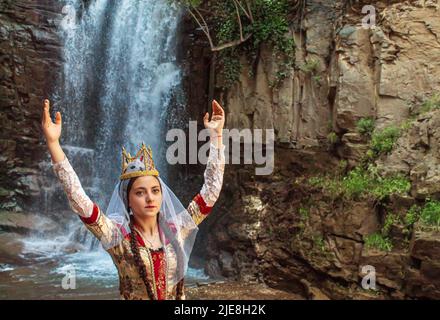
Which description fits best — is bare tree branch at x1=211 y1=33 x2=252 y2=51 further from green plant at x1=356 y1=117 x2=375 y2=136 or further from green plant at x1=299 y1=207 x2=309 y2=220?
green plant at x1=299 y1=207 x2=309 y2=220

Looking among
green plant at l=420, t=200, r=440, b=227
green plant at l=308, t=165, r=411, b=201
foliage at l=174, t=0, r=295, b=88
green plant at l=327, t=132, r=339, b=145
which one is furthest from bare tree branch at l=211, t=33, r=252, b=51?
green plant at l=420, t=200, r=440, b=227

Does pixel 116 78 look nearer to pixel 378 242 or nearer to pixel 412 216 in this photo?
pixel 378 242

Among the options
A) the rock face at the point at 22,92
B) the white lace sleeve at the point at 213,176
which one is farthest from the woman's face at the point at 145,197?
the rock face at the point at 22,92

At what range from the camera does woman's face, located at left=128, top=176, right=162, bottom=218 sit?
2217 mm

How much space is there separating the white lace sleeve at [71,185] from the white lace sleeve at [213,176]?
2.10 ft

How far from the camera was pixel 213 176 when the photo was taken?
2373 millimetres

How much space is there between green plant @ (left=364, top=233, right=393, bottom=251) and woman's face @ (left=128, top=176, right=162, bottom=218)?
5408 millimetres

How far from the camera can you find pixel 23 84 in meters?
12.9

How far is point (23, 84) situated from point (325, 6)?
29.0ft

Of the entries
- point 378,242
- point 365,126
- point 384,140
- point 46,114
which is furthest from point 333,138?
point 46,114

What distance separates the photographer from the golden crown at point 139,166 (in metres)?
2.25
